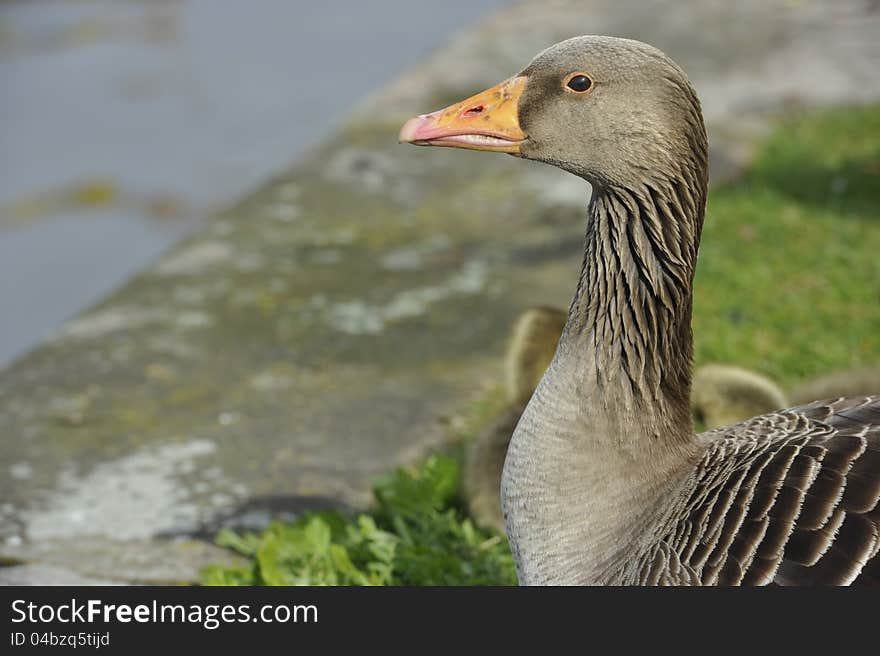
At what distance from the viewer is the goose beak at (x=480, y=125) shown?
8.89 feet

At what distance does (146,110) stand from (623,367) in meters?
6.73

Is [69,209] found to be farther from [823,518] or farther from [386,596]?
[823,518]

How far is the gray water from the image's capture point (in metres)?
7.12

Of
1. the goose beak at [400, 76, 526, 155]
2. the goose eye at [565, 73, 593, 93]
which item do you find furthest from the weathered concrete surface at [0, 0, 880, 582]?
the goose eye at [565, 73, 593, 93]

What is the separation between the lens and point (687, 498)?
101 inches

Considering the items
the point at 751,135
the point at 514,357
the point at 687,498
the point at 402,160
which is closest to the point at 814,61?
the point at 751,135

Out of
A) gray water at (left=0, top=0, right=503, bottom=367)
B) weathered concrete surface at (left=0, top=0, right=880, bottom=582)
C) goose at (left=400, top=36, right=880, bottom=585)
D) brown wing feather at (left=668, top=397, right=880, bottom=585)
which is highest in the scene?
gray water at (left=0, top=0, right=503, bottom=367)

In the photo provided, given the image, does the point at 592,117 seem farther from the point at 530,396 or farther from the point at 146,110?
the point at 146,110

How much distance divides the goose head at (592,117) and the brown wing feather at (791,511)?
2.16ft

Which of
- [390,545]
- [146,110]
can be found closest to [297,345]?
[390,545]

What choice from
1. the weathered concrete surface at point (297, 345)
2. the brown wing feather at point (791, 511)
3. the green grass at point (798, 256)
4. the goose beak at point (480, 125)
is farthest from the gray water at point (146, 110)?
the brown wing feather at point (791, 511)

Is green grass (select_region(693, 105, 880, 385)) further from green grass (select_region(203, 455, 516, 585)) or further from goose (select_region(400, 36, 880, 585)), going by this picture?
goose (select_region(400, 36, 880, 585))

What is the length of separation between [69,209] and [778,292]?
14.9 feet

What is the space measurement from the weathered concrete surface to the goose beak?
5.46 feet
